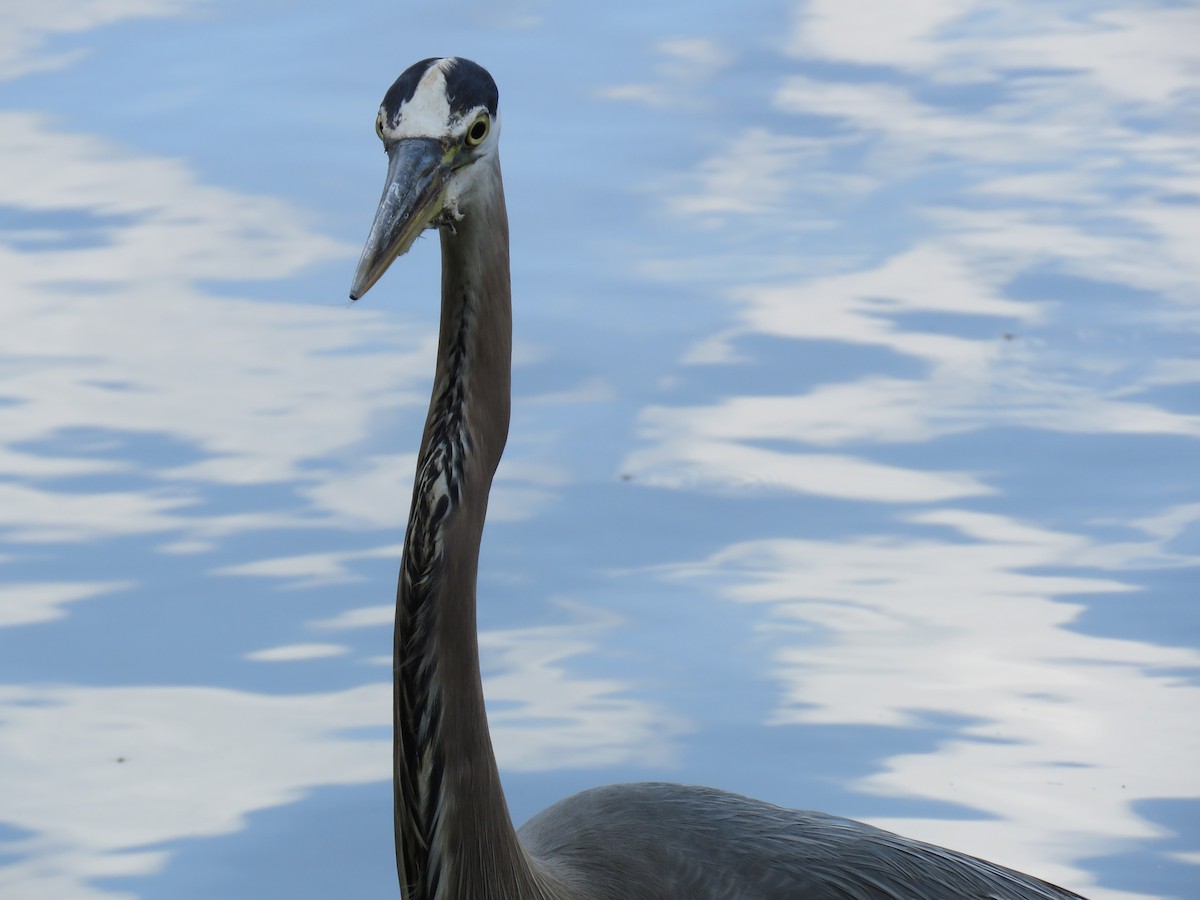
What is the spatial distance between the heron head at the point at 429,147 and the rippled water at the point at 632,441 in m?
2.04

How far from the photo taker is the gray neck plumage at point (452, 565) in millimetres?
3053

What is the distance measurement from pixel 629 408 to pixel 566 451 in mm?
309

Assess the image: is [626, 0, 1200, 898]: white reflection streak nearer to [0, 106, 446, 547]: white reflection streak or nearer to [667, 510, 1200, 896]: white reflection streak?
[667, 510, 1200, 896]: white reflection streak

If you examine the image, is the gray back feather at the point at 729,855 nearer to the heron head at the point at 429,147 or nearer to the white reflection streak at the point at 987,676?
the white reflection streak at the point at 987,676

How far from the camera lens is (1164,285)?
738 centimetres

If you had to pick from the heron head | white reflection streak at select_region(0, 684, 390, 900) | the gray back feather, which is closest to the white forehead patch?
the heron head

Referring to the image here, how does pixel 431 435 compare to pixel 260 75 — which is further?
pixel 260 75

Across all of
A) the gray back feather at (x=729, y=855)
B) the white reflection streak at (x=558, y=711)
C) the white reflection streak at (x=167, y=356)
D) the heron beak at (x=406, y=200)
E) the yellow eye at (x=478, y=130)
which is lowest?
the gray back feather at (x=729, y=855)

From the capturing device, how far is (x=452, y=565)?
3059 mm

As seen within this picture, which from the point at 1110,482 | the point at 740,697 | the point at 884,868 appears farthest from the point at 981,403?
the point at 884,868

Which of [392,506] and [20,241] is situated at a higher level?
[20,241]

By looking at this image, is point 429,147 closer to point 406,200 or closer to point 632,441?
point 406,200

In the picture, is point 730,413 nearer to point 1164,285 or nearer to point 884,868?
point 1164,285

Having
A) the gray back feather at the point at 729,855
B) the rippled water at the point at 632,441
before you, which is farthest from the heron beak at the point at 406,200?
the rippled water at the point at 632,441
